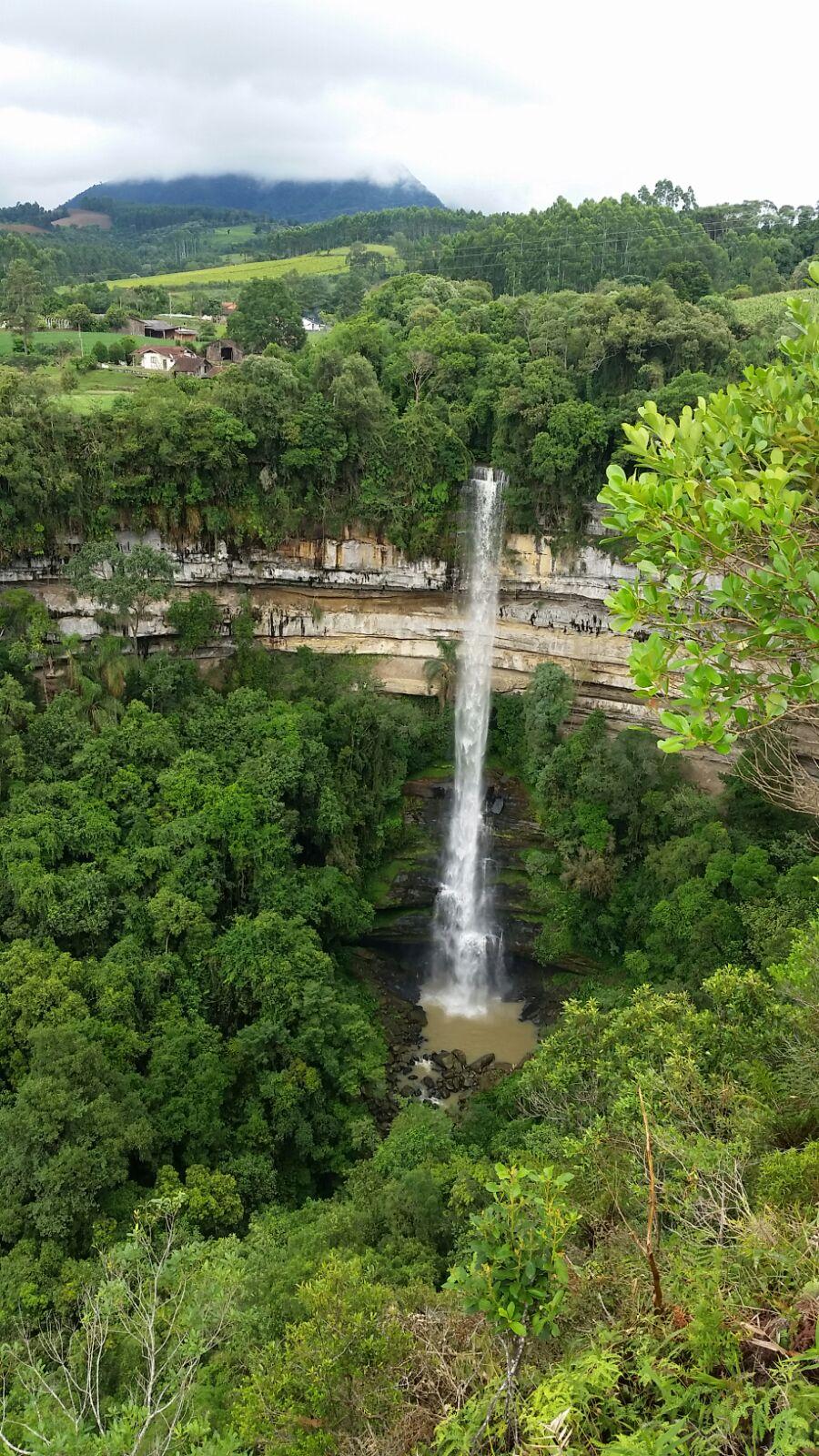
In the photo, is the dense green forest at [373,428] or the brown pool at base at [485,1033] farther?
the dense green forest at [373,428]

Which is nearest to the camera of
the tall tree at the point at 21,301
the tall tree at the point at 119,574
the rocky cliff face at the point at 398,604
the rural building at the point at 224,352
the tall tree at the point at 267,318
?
the tall tree at the point at 119,574

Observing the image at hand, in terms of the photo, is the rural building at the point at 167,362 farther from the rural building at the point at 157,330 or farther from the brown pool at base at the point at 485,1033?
the brown pool at base at the point at 485,1033

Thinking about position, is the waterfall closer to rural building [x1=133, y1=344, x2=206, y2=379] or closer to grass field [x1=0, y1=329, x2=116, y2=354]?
rural building [x1=133, y1=344, x2=206, y2=379]

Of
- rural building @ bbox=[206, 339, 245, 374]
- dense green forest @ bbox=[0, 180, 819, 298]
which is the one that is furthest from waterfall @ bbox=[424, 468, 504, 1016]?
dense green forest @ bbox=[0, 180, 819, 298]

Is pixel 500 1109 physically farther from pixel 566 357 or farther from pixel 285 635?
pixel 566 357

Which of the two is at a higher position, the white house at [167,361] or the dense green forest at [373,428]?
the white house at [167,361]

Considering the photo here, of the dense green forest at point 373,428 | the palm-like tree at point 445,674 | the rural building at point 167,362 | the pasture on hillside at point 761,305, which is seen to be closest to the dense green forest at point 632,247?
the pasture on hillside at point 761,305
